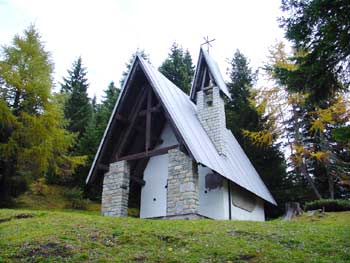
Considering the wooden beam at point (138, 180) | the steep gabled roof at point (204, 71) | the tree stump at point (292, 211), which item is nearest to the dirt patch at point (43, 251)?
the wooden beam at point (138, 180)

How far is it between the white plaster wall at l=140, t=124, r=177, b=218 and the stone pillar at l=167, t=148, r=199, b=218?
2.41 m

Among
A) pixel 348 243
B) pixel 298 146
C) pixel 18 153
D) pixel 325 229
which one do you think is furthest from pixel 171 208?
pixel 298 146

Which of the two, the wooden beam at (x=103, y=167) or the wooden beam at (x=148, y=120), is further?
the wooden beam at (x=103, y=167)

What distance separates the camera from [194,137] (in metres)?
15.8

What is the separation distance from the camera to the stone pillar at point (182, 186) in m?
14.3

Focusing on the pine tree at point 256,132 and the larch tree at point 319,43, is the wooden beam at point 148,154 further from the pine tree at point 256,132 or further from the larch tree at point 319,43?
the pine tree at point 256,132

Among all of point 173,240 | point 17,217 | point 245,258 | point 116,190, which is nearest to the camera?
point 245,258

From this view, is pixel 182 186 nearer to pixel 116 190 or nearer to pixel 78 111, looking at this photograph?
pixel 116 190

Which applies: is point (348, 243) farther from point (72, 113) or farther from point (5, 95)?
point (72, 113)

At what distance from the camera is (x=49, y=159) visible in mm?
21469

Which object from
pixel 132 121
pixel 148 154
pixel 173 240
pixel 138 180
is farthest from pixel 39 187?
pixel 173 240

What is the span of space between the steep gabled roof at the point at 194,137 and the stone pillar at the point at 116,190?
91cm

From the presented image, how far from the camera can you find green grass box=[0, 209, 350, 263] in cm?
791

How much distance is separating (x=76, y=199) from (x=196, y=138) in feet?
33.1
